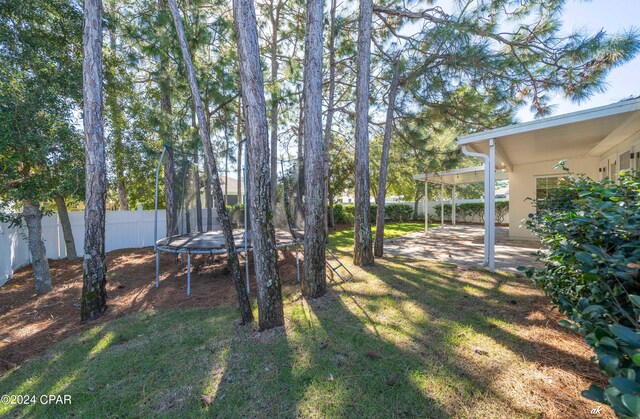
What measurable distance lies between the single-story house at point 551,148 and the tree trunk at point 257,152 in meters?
3.14

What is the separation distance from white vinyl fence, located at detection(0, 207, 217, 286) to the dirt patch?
0.36 m

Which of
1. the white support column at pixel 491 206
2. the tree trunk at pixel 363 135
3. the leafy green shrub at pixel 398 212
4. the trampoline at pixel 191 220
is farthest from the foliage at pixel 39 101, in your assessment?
the leafy green shrub at pixel 398 212

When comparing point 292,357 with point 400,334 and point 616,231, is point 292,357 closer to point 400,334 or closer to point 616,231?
point 400,334

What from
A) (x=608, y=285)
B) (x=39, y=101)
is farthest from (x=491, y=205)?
(x=39, y=101)

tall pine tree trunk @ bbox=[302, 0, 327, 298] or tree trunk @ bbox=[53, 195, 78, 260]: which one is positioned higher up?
tall pine tree trunk @ bbox=[302, 0, 327, 298]

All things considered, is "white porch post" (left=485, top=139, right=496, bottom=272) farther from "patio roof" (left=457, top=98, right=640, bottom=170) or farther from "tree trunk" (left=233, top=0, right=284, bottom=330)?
"tree trunk" (left=233, top=0, right=284, bottom=330)

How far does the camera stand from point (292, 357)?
2391 mm

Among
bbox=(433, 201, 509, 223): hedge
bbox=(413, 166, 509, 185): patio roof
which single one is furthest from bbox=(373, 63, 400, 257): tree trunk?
bbox=(433, 201, 509, 223): hedge

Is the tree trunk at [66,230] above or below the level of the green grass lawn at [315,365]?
above

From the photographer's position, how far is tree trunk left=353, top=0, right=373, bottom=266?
5223mm

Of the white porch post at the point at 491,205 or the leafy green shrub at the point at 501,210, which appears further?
the leafy green shrub at the point at 501,210

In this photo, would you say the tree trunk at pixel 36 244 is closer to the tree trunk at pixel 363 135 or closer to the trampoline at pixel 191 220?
the trampoline at pixel 191 220

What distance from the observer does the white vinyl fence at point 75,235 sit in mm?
4867

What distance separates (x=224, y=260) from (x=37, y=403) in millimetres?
4381
